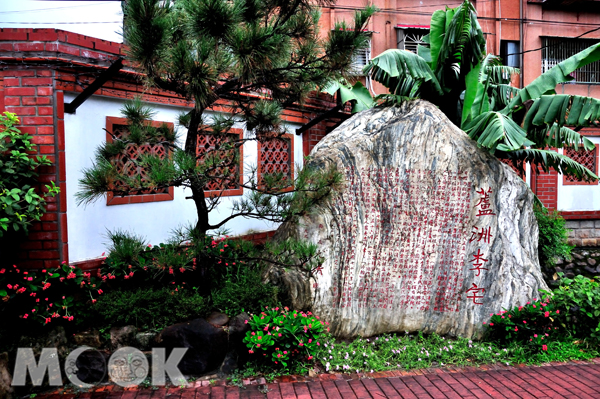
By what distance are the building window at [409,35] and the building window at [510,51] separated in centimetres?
179

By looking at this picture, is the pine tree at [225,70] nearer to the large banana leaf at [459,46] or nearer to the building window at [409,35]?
the large banana leaf at [459,46]

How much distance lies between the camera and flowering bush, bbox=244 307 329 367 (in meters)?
3.79

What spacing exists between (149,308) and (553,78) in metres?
5.39

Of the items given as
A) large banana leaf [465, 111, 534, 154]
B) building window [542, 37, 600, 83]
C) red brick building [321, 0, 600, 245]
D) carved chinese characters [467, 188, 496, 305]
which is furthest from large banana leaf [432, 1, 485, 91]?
building window [542, 37, 600, 83]

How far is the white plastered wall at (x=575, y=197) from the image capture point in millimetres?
8711

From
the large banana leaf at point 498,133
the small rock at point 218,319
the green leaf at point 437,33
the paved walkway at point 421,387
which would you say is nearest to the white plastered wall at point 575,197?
the large banana leaf at point 498,133


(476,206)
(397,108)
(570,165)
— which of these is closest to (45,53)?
(397,108)

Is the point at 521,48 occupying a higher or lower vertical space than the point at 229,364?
higher

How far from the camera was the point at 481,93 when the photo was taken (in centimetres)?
552

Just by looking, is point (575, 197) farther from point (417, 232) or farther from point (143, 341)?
point (143, 341)

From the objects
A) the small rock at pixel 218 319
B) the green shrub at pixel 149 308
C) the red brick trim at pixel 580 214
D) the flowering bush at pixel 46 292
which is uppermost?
the red brick trim at pixel 580 214

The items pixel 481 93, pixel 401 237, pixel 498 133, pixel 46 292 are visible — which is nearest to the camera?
pixel 46 292

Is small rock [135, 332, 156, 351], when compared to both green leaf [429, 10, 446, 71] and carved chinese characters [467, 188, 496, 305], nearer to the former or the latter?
carved chinese characters [467, 188, 496, 305]

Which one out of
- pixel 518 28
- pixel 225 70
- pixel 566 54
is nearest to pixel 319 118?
pixel 225 70
